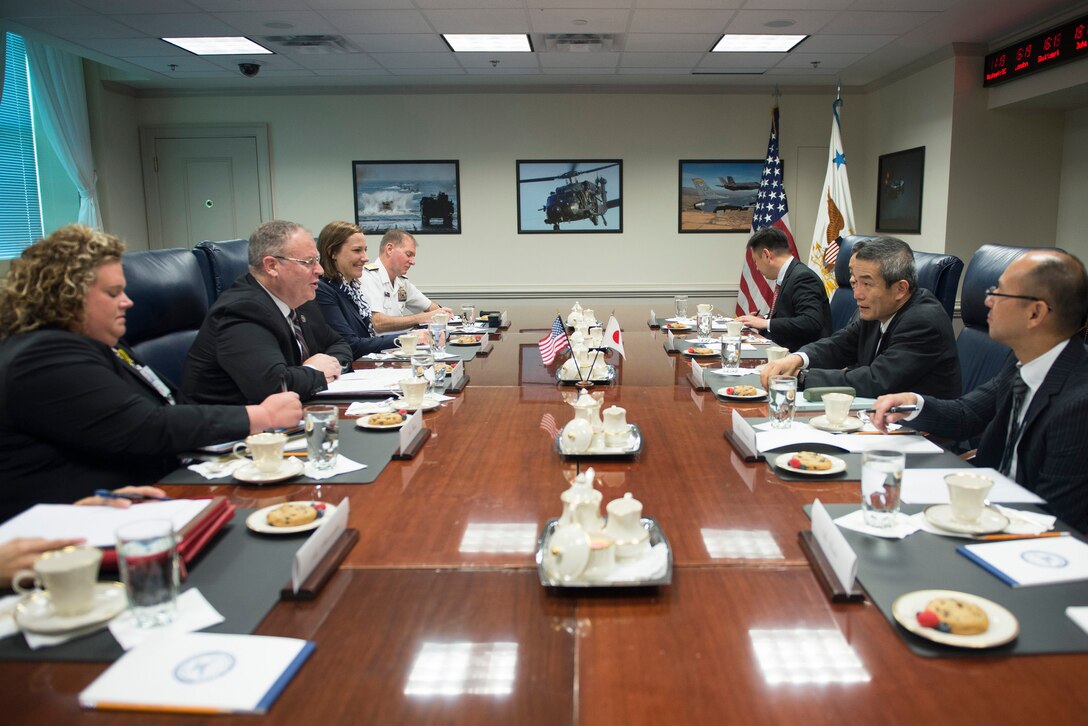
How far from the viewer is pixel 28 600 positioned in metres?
1.03

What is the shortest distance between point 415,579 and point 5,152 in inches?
234

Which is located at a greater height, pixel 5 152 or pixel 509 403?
pixel 5 152

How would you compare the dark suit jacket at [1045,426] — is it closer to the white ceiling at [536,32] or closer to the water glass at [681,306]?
the water glass at [681,306]

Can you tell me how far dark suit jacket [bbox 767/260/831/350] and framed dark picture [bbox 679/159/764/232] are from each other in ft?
9.90

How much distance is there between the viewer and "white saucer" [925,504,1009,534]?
126 centimetres

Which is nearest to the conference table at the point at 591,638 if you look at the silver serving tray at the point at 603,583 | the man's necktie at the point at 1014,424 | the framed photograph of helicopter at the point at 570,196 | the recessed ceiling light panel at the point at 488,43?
the silver serving tray at the point at 603,583

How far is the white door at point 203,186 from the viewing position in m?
6.98

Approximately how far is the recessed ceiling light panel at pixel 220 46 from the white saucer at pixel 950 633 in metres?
5.50

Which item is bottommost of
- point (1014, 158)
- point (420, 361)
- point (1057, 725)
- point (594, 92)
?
point (1057, 725)

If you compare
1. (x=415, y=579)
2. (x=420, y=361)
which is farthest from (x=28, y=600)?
(x=420, y=361)

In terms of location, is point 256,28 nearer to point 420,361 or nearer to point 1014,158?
point 420,361

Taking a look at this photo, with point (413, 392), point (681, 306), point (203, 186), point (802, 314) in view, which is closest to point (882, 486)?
point (413, 392)

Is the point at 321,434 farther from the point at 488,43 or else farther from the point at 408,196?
the point at 408,196

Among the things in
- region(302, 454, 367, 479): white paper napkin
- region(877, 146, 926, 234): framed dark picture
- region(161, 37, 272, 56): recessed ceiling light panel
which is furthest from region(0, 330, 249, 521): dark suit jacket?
region(877, 146, 926, 234): framed dark picture
